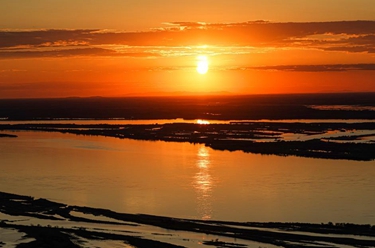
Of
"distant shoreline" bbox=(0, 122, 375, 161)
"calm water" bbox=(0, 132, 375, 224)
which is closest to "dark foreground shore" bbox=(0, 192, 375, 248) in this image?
"calm water" bbox=(0, 132, 375, 224)

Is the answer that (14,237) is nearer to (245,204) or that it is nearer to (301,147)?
(245,204)

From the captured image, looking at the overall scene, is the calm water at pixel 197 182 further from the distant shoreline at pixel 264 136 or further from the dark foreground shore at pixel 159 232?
the distant shoreline at pixel 264 136

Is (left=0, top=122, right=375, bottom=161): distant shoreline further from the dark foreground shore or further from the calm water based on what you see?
the dark foreground shore

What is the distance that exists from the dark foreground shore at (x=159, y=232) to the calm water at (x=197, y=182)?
154 centimetres

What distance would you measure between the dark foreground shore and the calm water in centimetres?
154

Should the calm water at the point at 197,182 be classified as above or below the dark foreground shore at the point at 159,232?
above

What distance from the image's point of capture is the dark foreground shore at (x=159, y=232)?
22.9m

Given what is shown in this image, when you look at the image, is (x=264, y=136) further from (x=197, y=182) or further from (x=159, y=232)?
(x=159, y=232)

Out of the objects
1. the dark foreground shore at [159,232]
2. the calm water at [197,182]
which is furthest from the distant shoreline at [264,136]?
the dark foreground shore at [159,232]

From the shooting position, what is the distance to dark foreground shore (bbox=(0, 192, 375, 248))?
22891mm

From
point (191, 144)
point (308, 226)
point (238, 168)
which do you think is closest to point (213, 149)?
point (191, 144)

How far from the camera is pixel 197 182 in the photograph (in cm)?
3628

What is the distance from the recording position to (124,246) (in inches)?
899

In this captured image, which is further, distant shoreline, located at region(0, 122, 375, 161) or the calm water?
distant shoreline, located at region(0, 122, 375, 161)
